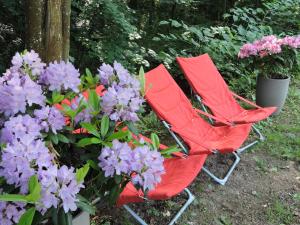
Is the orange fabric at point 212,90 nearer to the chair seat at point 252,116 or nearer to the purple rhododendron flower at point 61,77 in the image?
the chair seat at point 252,116

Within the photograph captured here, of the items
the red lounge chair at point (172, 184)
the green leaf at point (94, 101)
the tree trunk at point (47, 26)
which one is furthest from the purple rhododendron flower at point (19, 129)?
the tree trunk at point (47, 26)

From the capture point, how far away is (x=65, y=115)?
1.78 metres

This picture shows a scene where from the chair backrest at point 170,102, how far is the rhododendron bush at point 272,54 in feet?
4.45

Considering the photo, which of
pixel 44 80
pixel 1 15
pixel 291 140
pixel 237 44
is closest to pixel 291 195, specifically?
pixel 291 140

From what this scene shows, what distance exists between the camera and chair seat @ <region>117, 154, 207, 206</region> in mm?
2283

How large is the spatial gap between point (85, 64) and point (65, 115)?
11.8ft

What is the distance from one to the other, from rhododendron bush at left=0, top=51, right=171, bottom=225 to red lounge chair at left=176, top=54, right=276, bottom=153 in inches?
77.9

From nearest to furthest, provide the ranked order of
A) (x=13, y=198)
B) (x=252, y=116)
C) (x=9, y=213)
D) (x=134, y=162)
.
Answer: (x=13, y=198)
(x=9, y=213)
(x=134, y=162)
(x=252, y=116)

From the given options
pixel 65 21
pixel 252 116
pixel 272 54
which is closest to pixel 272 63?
pixel 272 54

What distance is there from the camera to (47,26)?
2.52 metres

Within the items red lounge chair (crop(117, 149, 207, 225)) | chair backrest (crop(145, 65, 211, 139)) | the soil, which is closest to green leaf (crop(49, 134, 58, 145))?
red lounge chair (crop(117, 149, 207, 225))

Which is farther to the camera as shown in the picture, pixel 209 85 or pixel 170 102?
pixel 209 85

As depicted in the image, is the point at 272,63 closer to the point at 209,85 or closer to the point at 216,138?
the point at 209,85

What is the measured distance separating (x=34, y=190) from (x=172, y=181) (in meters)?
1.32
